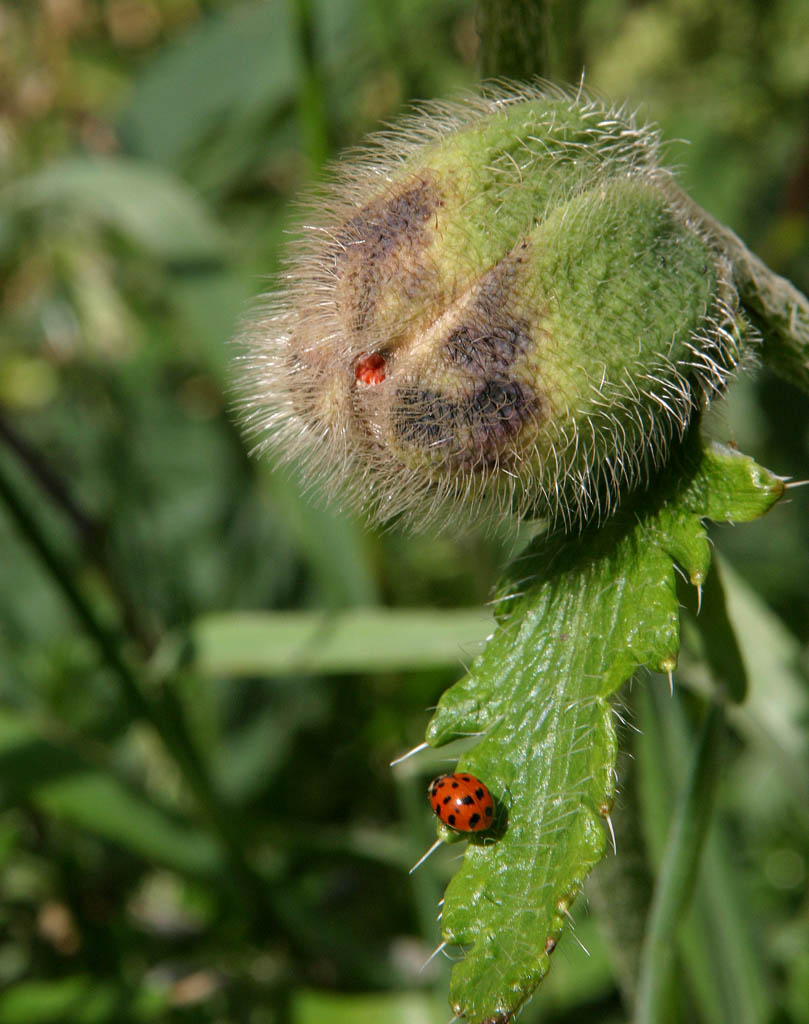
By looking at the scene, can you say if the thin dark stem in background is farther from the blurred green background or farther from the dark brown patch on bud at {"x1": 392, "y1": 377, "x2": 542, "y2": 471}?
the dark brown patch on bud at {"x1": 392, "y1": 377, "x2": 542, "y2": 471}

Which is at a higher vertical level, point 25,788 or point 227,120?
point 227,120

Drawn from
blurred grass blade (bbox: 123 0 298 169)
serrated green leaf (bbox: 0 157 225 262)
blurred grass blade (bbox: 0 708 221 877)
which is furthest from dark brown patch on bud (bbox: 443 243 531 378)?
blurred grass blade (bbox: 123 0 298 169)

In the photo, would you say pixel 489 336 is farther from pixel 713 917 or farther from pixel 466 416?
pixel 713 917

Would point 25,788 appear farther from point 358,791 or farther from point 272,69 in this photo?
point 272,69

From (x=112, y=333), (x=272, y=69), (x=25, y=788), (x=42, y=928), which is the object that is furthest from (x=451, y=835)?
(x=272, y=69)

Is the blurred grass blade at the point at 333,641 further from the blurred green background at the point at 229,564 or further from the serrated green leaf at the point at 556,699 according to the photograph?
the serrated green leaf at the point at 556,699

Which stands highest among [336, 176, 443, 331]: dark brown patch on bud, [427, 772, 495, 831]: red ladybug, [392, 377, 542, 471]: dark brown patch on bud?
[336, 176, 443, 331]: dark brown patch on bud
